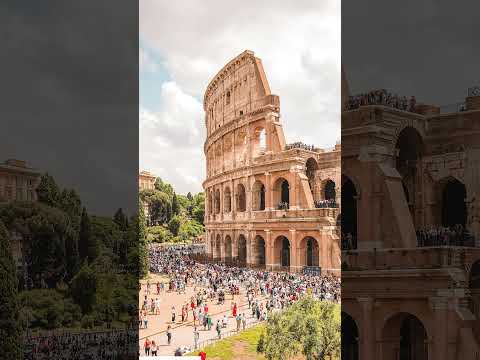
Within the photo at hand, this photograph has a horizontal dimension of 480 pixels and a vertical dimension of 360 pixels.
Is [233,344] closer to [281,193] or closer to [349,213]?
[281,193]

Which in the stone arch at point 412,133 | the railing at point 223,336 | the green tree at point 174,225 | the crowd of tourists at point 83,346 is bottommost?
the crowd of tourists at point 83,346

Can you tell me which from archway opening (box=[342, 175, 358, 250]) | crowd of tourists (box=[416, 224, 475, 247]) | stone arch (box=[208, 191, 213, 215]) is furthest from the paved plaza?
crowd of tourists (box=[416, 224, 475, 247])

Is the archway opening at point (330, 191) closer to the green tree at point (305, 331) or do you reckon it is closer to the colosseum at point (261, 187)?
the colosseum at point (261, 187)

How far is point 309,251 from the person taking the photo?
1812cm

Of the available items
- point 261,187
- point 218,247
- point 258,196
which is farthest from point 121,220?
point 261,187

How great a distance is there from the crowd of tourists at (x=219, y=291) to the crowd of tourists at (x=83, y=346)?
18.5ft

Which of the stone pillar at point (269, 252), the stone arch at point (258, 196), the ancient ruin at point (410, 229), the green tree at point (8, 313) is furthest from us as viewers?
the green tree at point (8, 313)

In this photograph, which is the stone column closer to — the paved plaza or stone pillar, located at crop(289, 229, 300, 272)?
stone pillar, located at crop(289, 229, 300, 272)

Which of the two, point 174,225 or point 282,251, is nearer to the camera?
point 174,225

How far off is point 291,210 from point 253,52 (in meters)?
5.48

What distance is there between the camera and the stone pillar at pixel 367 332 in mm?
18719

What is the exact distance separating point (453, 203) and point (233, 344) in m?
11.0

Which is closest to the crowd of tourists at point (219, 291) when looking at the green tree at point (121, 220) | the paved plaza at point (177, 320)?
the paved plaza at point (177, 320)

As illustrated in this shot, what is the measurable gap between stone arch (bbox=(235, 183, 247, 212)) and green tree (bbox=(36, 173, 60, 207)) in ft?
32.9
